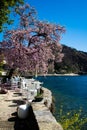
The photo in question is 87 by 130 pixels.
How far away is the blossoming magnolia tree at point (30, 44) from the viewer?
1298 inches

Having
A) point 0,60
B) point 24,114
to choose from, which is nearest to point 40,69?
point 0,60

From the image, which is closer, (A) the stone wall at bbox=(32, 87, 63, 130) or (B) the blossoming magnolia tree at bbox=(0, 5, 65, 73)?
(A) the stone wall at bbox=(32, 87, 63, 130)

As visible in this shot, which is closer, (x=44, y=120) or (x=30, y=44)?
(x=44, y=120)

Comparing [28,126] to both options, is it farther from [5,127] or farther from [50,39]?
[50,39]

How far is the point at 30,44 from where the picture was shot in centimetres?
3484

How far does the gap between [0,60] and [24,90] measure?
774 cm

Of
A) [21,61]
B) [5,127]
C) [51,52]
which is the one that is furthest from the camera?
[51,52]

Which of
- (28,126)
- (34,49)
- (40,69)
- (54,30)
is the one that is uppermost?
(54,30)

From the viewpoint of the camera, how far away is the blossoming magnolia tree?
3297 cm

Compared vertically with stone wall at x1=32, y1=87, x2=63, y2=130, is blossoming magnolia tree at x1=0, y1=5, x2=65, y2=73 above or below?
above

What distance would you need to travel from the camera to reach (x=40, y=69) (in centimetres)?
3372

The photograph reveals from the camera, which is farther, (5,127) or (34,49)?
(34,49)

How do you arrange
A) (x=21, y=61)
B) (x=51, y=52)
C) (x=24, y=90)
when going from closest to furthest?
(x=24, y=90)
(x=21, y=61)
(x=51, y=52)

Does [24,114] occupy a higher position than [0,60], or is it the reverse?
[0,60]
